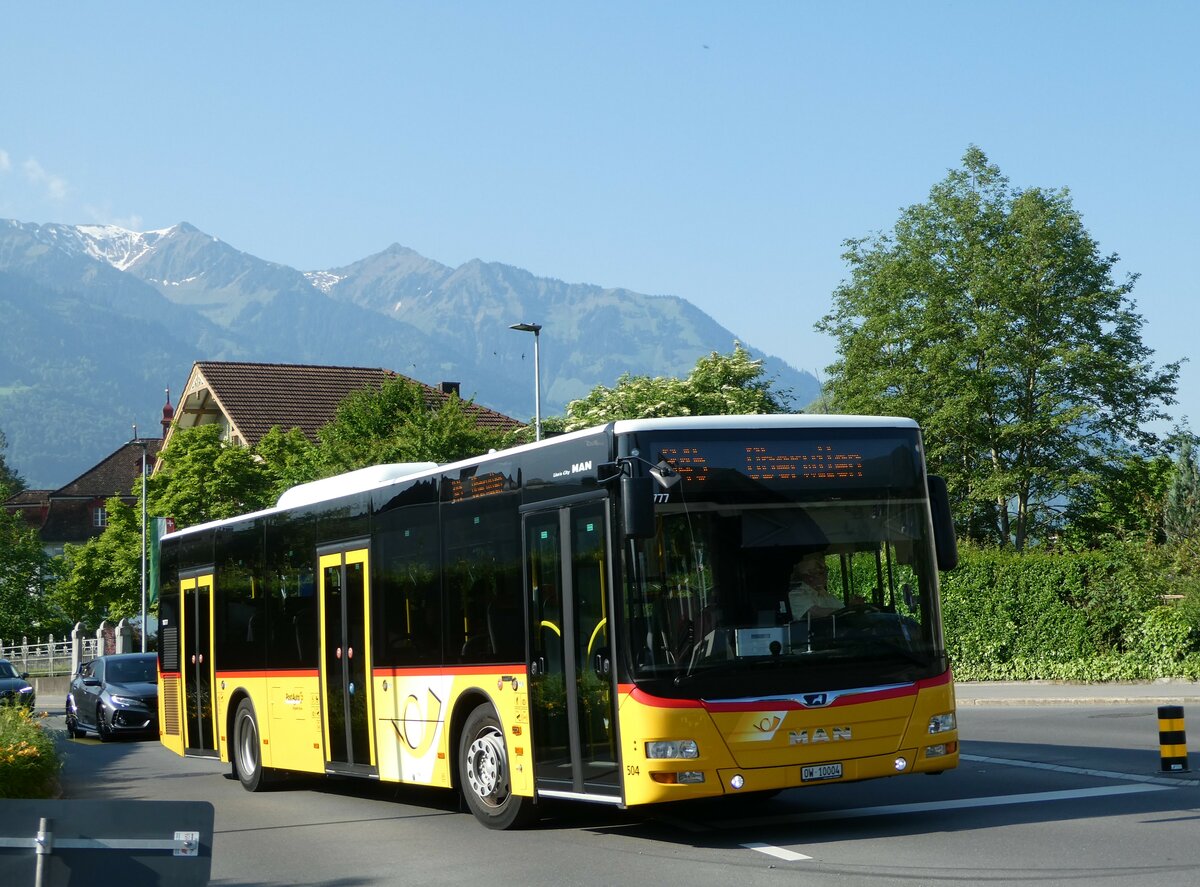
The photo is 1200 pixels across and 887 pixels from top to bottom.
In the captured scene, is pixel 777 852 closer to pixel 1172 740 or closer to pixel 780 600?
pixel 780 600

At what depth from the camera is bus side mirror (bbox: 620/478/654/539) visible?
10.4m

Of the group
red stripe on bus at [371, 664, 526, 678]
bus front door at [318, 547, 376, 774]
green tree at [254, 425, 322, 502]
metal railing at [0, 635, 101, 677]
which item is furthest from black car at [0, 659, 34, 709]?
metal railing at [0, 635, 101, 677]

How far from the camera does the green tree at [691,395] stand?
61562mm

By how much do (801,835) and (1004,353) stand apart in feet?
126

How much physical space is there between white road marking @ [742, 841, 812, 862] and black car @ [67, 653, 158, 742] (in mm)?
21703

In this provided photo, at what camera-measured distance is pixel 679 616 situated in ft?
35.4

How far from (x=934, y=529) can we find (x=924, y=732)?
145 centimetres

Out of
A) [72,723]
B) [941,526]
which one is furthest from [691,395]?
[941,526]

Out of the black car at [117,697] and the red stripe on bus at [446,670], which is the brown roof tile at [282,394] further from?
the red stripe on bus at [446,670]

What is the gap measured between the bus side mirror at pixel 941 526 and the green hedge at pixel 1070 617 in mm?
18755

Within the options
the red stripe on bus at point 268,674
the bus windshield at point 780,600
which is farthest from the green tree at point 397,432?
the bus windshield at point 780,600

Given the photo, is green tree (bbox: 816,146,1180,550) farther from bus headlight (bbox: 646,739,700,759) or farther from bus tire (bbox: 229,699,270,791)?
bus headlight (bbox: 646,739,700,759)

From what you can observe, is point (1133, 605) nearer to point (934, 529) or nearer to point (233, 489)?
point (934, 529)

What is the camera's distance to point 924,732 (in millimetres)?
11352
